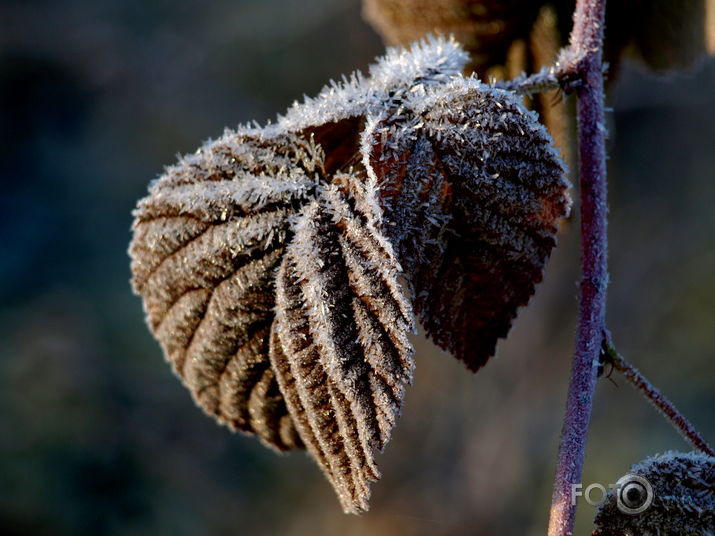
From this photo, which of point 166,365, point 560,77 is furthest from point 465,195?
point 166,365

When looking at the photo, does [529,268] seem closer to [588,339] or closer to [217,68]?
[588,339]

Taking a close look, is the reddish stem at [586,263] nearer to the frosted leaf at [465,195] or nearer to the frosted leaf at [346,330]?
the frosted leaf at [465,195]

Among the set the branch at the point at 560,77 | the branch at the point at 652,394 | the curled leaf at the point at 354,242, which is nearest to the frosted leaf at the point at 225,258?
the curled leaf at the point at 354,242

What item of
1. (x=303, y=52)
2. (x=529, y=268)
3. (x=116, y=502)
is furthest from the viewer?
(x=303, y=52)

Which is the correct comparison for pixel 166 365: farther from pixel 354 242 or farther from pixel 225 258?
pixel 354 242

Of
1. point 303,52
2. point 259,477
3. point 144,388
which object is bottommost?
point 259,477

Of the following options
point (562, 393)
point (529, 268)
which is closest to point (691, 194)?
point (562, 393)
